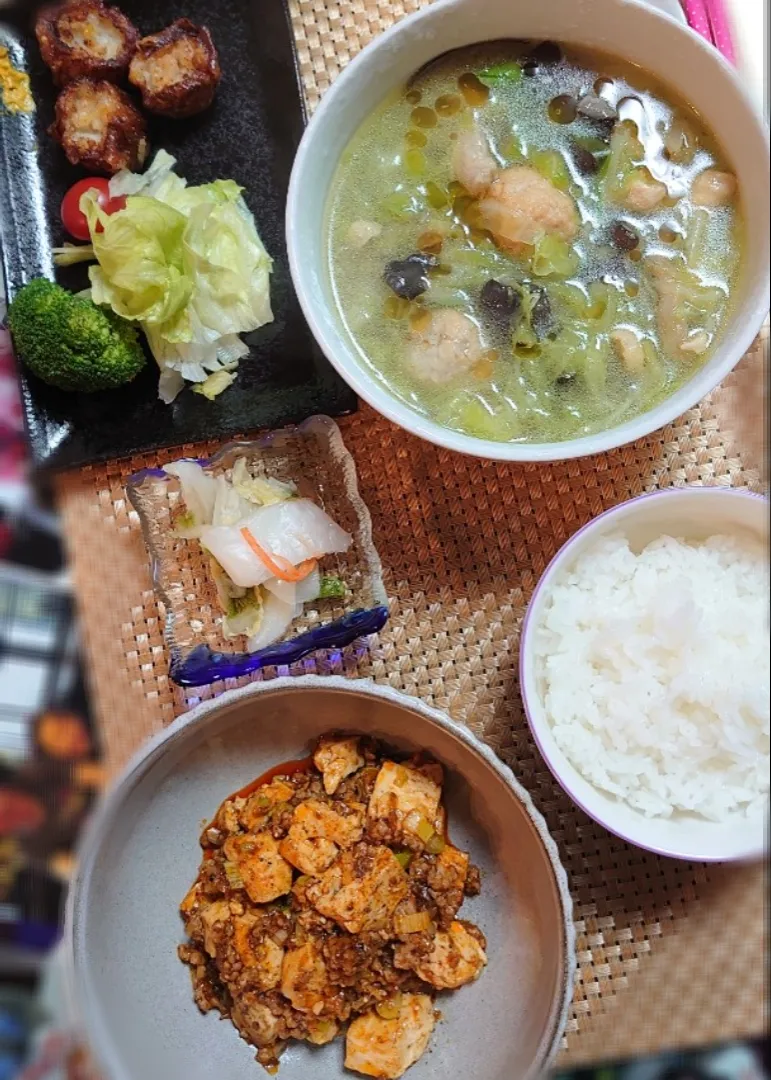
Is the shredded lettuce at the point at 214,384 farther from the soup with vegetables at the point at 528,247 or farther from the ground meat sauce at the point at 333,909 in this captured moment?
the ground meat sauce at the point at 333,909

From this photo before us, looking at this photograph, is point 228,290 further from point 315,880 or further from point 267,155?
point 315,880

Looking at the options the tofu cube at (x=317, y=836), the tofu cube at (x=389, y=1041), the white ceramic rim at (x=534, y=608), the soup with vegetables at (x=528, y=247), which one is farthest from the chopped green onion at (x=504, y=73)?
the tofu cube at (x=389, y=1041)

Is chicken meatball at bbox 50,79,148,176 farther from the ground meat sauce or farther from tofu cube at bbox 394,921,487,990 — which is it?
tofu cube at bbox 394,921,487,990

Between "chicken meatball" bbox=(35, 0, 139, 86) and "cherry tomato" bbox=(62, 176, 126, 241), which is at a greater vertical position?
"chicken meatball" bbox=(35, 0, 139, 86)

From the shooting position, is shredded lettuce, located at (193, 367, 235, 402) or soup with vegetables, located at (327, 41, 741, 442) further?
shredded lettuce, located at (193, 367, 235, 402)

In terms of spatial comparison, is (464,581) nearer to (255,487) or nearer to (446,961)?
(255,487)

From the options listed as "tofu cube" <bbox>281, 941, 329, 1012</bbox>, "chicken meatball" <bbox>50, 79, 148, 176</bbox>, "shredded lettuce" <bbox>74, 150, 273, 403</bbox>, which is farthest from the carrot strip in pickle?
"chicken meatball" <bbox>50, 79, 148, 176</bbox>
